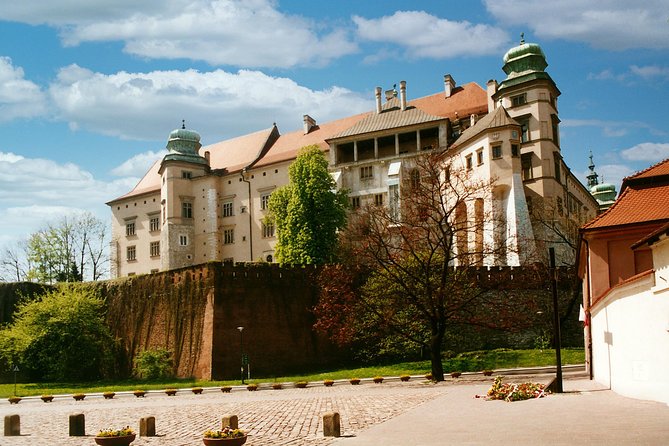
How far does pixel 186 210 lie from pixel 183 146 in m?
6.01

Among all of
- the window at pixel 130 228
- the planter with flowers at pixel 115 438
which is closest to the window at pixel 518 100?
the window at pixel 130 228

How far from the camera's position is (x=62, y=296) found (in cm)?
4691

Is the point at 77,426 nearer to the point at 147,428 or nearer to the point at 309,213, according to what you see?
the point at 147,428

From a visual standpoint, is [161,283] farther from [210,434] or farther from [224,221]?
[210,434]

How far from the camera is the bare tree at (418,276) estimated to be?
103ft

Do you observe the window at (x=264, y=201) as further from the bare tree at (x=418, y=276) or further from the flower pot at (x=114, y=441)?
the flower pot at (x=114, y=441)

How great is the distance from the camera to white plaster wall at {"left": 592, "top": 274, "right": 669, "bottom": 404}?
16016mm

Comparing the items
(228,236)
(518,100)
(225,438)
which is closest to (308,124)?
(228,236)

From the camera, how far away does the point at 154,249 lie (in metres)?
73.8

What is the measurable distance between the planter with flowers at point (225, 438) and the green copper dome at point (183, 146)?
59.6 metres

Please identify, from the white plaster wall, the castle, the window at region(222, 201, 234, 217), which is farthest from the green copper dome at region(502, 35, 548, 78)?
the white plaster wall

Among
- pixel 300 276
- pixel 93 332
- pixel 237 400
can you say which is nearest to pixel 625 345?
pixel 237 400

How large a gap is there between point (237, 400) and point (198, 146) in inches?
1978

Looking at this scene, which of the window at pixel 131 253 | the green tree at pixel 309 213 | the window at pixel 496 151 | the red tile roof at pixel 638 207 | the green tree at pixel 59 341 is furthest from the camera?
the window at pixel 131 253
